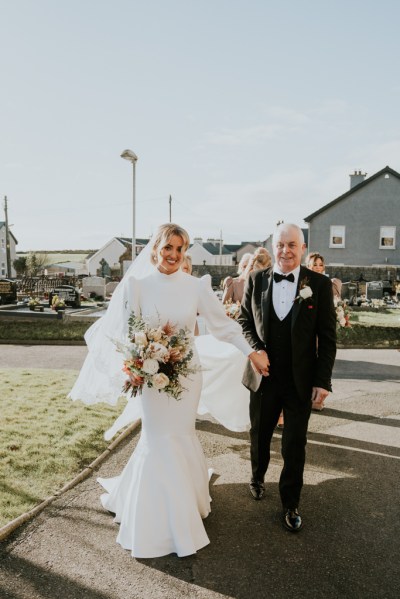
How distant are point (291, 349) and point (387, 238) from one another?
35.4 meters

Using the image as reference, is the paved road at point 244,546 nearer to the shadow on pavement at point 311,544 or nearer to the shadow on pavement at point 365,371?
the shadow on pavement at point 311,544

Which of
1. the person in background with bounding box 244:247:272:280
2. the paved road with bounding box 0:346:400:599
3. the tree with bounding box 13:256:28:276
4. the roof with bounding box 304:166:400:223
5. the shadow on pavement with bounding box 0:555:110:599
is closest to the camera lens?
the shadow on pavement with bounding box 0:555:110:599

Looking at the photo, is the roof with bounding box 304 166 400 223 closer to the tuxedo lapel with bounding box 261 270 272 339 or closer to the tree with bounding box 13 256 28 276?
the tuxedo lapel with bounding box 261 270 272 339

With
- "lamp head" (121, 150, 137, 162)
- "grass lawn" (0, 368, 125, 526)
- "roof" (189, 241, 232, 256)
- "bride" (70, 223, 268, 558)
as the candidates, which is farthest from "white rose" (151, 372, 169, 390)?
"roof" (189, 241, 232, 256)

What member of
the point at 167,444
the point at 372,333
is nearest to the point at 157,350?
the point at 167,444

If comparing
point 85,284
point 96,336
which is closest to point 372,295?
point 85,284

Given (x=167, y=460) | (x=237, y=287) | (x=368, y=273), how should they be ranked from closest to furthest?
1. (x=167, y=460)
2. (x=237, y=287)
3. (x=368, y=273)

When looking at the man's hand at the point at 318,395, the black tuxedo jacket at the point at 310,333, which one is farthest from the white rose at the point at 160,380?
the man's hand at the point at 318,395

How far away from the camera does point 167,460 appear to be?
400 centimetres

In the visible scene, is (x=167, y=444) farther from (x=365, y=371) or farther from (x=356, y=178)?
(x=356, y=178)

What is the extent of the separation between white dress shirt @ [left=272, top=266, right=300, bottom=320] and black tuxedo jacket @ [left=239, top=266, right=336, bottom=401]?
5cm

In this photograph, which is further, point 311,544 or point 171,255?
point 171,255

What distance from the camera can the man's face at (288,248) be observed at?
4332mm

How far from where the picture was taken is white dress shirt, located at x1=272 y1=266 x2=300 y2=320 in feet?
14.4
